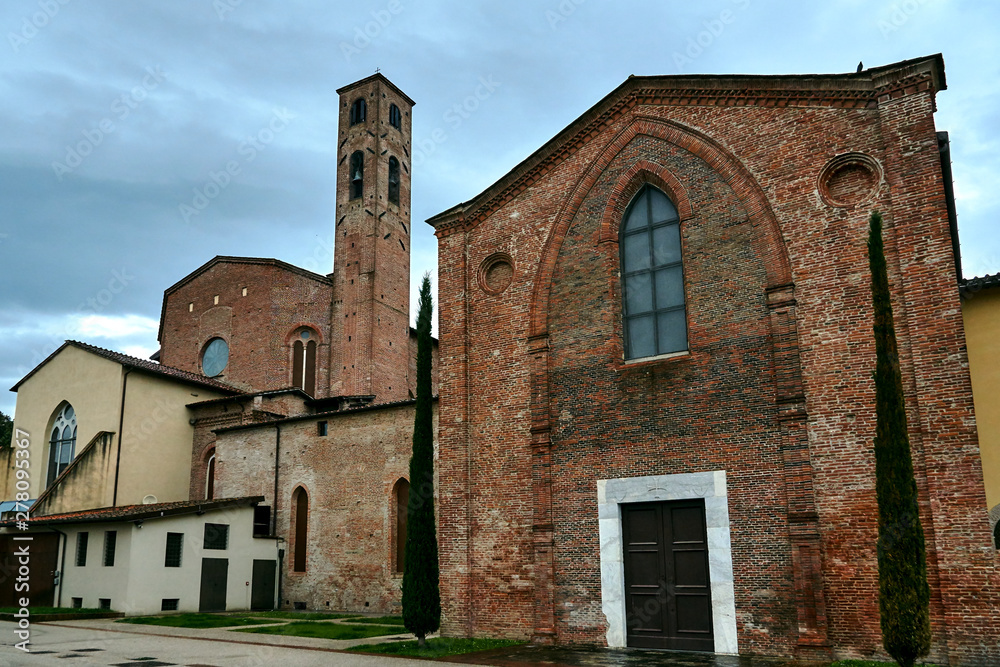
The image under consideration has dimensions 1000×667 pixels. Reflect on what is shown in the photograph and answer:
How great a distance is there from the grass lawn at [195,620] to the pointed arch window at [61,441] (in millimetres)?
11812

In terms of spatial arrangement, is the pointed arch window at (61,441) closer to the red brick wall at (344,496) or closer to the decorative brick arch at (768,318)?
the red brick wall at (344,496)

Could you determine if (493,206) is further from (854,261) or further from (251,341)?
(251,341)

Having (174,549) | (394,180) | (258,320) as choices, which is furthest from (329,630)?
(394,180)

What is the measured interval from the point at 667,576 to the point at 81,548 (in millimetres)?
17669

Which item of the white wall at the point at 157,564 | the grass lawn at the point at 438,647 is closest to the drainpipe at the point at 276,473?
the white wall at the point at 157,564

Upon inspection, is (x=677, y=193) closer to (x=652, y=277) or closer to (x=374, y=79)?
(x=652, y=277)

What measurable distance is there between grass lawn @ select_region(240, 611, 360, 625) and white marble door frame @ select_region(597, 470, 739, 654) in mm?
9547

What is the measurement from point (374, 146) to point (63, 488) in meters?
20.5

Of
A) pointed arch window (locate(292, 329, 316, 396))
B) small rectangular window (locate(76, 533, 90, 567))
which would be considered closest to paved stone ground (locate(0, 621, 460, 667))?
small rectangular window (locate(76, 533, 90, 567))

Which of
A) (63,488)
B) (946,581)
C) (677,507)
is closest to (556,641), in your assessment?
(677,507)

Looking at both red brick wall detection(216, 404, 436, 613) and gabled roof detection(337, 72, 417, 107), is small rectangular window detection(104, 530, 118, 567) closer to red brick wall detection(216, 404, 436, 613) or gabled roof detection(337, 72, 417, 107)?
red brick wall detection(216, 404, 436, 613)

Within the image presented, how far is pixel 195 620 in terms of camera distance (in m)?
19.0

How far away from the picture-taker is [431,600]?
13516 millimetres

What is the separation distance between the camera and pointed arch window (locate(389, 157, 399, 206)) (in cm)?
3866
